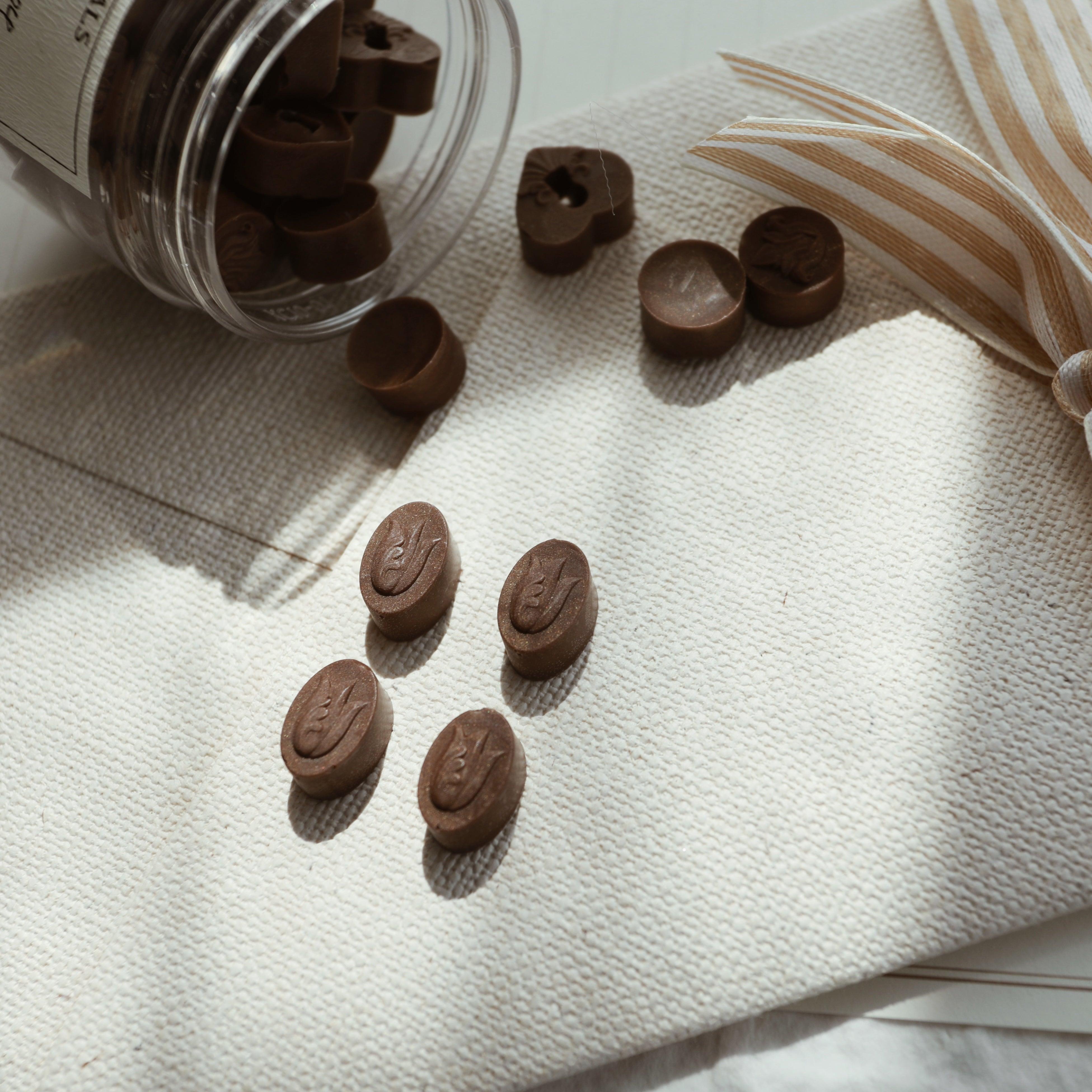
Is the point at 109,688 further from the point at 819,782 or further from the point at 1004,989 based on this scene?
the point at 1004,989

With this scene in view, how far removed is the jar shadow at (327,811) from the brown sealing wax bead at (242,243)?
406 mm

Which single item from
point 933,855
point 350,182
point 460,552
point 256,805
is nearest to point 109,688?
point 256,805

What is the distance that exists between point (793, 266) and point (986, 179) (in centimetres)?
14

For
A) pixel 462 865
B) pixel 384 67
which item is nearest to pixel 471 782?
pixel 462 865

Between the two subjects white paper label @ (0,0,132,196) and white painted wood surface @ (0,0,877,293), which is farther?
white painted wood surface @ (0,0,877,293)

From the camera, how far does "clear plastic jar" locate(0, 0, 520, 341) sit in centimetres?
67

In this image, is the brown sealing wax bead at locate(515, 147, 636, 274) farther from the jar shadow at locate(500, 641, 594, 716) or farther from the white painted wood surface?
the jar shadow at locate(500, 641, 594, 716)

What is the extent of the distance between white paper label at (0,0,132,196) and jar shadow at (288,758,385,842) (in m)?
0.46

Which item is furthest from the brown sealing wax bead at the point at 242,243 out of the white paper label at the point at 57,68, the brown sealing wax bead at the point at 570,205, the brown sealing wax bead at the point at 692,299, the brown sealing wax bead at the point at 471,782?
the brown sealing wax bead at the point at 471,782

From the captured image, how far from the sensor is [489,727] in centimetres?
64

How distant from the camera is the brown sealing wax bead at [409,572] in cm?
69

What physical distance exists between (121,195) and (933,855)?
28.1 inches

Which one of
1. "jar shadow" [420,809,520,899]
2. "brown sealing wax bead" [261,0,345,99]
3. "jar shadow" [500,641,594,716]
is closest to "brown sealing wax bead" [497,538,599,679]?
"jar shadow" [500,641,594,716]

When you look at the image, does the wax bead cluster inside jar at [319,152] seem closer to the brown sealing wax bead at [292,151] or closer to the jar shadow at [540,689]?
the brown sealing wax bead at [292,151]
